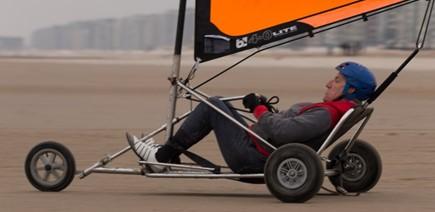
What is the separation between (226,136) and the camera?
289 inches

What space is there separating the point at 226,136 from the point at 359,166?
1.10 m

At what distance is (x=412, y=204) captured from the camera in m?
7.02

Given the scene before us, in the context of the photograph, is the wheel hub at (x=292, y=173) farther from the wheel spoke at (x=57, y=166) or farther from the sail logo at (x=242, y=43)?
the wheel spoke at (x=57, y=166)

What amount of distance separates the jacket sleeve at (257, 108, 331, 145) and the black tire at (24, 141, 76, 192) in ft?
4.95

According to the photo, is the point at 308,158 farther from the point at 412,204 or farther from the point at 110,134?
the point at 110,134

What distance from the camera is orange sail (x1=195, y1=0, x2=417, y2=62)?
7086mm

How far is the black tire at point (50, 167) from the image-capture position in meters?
7.64

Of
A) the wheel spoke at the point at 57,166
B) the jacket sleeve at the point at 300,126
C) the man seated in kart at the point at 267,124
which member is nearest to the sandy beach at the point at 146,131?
the wheel spoke at the point at 57,166

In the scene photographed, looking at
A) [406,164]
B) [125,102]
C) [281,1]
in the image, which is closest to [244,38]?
[281,1]

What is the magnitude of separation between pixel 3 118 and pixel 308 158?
352 inches

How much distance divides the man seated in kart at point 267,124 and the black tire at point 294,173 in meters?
0.23

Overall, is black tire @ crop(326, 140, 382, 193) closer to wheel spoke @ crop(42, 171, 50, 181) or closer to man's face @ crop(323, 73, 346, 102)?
man's face @ crop(323, 73, 346, 102)

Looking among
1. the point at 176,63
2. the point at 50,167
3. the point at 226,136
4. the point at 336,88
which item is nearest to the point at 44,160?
the point at 50,167

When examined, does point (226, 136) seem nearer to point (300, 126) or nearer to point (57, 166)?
point (300, 126)
